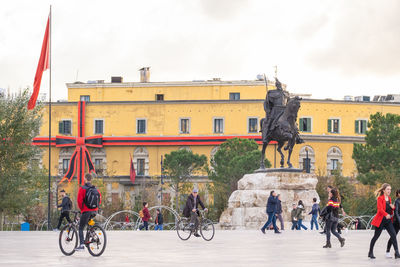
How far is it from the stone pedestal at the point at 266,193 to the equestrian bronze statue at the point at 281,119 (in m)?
0.70

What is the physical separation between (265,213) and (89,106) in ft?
198

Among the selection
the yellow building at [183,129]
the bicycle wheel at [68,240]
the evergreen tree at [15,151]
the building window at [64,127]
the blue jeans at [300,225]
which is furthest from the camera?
the building window at [64,127]

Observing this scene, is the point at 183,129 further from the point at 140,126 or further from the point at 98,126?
the point at 98,126

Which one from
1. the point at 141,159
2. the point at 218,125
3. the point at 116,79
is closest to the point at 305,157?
the point at 218,125

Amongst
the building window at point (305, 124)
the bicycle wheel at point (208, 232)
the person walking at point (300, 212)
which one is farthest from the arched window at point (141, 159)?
the bicycle wheel at point (208, 232)

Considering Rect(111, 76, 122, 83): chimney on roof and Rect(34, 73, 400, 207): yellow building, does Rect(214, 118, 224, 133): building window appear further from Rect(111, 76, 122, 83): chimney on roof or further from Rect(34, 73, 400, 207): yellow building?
Rect(111, 76, 122, 83): chimney on roof

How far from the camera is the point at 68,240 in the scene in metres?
20.2

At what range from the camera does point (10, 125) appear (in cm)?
4612

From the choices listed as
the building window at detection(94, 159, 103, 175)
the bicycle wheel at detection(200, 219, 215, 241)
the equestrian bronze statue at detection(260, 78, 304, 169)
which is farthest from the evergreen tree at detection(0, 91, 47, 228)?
the building window at detection(94, 159, 103, 175)

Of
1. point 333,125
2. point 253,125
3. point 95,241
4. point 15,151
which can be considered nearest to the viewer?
point 95,241

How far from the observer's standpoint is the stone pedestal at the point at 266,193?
36656 mm

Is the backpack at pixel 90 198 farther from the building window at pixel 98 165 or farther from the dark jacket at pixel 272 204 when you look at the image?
the building window at pixel 98 165

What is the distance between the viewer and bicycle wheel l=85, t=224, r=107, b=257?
1939 centimetres

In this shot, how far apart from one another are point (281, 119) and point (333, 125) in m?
57.2
